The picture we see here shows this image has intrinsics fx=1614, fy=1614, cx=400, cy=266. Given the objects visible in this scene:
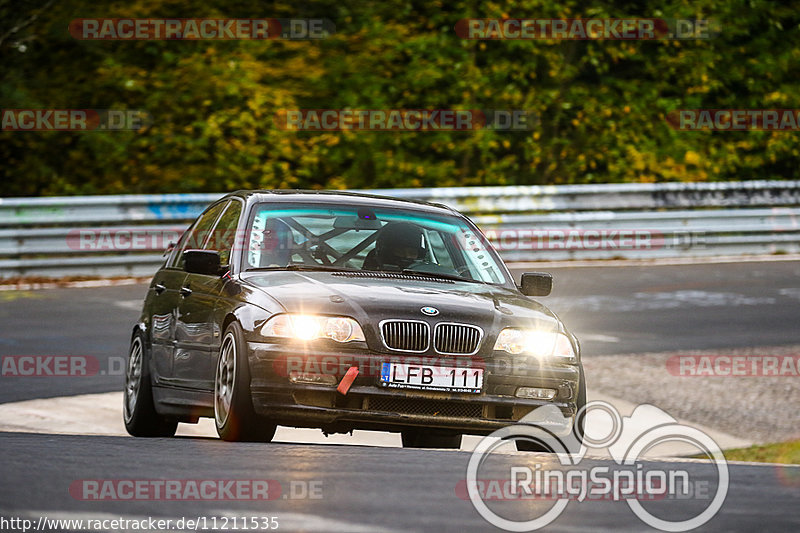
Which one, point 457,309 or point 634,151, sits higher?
point 634,151

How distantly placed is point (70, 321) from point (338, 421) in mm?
8609

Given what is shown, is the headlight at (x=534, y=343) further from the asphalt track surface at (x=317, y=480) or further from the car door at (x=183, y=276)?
the car door at (x=183, y=276)

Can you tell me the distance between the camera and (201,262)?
361 inches

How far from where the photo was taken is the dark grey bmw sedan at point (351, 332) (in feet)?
27.2

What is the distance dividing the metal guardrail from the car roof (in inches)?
397

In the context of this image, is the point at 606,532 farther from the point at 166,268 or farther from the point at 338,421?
the point at 166,268

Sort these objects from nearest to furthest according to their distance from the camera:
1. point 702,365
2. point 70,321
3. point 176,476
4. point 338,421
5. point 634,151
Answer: point 176,476
point 338,421
point 702,365
point 70,321
point 634,151

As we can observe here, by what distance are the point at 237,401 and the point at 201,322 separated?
43.5 inches

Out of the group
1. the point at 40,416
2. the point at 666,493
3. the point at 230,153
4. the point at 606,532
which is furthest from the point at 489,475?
the point at 230,153

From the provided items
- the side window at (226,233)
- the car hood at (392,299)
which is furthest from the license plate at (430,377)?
the side window at (226,233)

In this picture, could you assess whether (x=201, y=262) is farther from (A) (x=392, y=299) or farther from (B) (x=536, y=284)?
(B) (x=536, y=284)

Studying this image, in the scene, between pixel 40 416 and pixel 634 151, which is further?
pixel 634 151

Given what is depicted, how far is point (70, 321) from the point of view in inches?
645

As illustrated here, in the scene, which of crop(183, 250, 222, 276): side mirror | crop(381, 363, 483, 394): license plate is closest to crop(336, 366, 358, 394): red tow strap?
crop(381, 363, 483, 394): license plate
